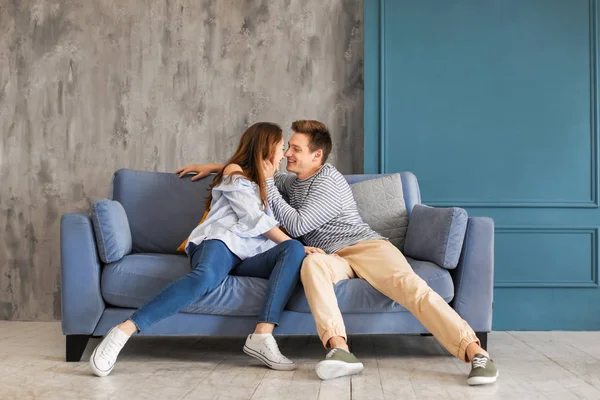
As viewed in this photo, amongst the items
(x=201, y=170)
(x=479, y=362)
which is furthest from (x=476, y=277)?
(x=201, y=170)

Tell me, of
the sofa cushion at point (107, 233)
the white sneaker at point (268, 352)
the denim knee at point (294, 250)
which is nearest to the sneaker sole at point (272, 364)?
the white sneaker at point (268, 352)

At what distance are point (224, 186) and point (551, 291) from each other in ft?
6.20

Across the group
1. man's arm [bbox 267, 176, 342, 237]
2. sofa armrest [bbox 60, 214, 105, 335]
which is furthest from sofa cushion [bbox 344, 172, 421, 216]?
sofa armrest [bbox 60, 214, 105, 335]

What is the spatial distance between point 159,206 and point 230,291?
764 mm

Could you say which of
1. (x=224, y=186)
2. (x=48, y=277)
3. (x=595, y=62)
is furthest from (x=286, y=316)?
(x=595, y=62)

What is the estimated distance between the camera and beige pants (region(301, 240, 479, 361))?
2299 millimetres

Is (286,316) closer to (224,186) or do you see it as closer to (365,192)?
(224,186)

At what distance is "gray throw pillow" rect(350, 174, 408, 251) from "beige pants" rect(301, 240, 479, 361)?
0.37 metres

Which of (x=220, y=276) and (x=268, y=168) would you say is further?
(x=268, y=168)

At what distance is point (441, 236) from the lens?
2707 millimetres

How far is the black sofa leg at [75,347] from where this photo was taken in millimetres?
2547

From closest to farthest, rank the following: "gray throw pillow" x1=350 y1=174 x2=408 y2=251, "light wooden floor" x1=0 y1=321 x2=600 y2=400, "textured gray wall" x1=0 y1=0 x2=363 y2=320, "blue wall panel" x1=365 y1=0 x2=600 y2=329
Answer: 1. "light wooden floor" x1=0 y1=321 x2=600 y2=400
2. "gray throw pillow" x1=350 y1=174 x2=408 y2=251
3. "blue wall panel" x1=365 y1=0 x2=600 y2=329
4. "textured gray wall" x1=0 y1=0 x2=363 y2=320

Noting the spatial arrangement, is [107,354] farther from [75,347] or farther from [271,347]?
[271,347]

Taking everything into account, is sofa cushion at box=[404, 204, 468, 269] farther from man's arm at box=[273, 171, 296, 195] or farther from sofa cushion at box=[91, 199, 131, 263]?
sofa cushion at box=[91, 199, 131, 263]
